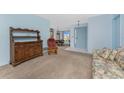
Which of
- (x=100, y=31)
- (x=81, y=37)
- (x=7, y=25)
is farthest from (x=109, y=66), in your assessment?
(x=81, y=37)

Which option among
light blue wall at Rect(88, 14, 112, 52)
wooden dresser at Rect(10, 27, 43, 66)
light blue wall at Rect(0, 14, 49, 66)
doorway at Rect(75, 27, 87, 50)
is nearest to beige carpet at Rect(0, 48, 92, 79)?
wooden dresser at Rect(10, 27, 43, 66)

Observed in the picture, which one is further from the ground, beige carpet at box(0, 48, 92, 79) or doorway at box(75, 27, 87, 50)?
doorway at box(75, 27, 87, 50)

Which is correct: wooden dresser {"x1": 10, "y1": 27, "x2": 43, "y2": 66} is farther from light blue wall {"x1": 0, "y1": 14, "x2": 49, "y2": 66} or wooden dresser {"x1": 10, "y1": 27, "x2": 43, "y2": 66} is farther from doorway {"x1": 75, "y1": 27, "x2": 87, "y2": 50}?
doorway {"x1": 75, "y1": 27, "x2": 87, "y2": 50}

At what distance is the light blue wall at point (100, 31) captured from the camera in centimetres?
566

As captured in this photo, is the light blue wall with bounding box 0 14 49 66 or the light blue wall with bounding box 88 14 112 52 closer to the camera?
the light blue wall with bounding box 0 14 49 66

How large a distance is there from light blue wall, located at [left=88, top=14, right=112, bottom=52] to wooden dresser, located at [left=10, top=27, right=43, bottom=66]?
2938 mm

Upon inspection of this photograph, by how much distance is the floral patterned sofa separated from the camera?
2074 millimetres

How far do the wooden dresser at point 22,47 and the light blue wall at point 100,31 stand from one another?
2.94 metres

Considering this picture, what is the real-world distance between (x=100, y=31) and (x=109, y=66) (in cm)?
381

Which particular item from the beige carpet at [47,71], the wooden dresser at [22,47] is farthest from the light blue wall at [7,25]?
the beige carpet at [47,71]

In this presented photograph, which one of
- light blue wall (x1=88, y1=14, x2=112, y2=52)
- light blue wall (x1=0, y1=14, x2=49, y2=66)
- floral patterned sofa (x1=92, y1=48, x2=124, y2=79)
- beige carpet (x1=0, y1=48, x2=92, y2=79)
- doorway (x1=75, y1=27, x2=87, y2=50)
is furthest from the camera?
doorway (x1=75, y1=27, x2=87, y2=50)
